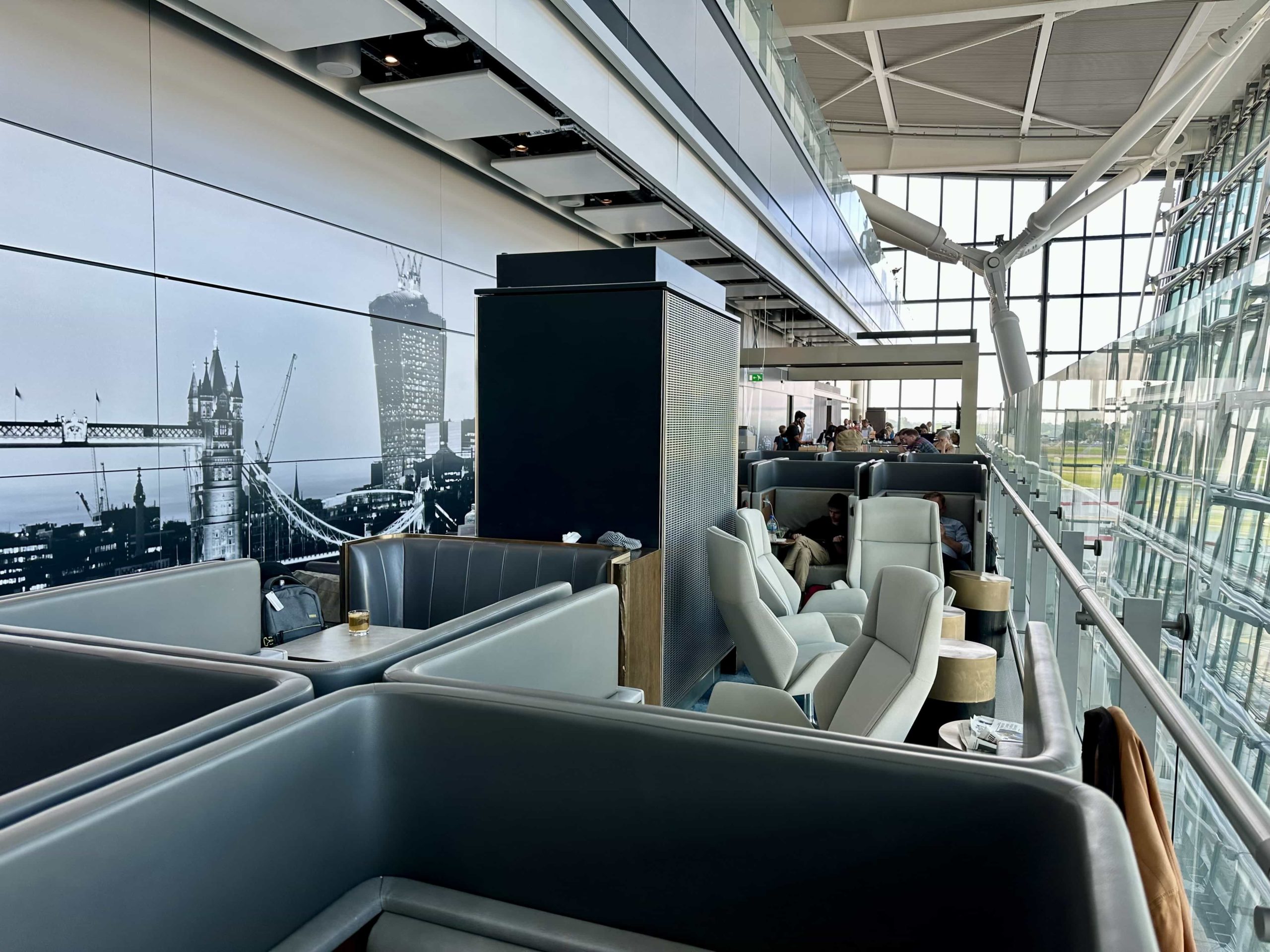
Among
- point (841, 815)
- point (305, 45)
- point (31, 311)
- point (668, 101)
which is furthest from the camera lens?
point (668, 101)

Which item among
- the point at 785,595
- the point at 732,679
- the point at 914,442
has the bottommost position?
the point at 732,679

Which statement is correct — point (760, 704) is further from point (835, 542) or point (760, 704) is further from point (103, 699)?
point (835, 542)

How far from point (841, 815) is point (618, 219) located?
7559mm

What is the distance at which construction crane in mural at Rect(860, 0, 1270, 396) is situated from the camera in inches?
582

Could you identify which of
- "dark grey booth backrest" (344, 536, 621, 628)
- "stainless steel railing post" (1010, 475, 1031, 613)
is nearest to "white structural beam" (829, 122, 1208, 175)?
"stainless steel railing post" (1010, 475, 1031, 613)

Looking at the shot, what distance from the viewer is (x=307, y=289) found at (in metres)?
5.36

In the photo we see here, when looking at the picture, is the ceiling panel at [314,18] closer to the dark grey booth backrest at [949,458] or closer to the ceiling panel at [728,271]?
the ceiling panel at [728,271]

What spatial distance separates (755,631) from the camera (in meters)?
4.02

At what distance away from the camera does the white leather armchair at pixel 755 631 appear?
3.98m

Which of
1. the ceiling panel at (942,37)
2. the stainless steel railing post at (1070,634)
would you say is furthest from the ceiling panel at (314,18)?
the ceiling panel at (942,37)

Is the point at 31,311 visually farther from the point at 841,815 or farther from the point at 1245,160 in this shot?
the point at 1245,160

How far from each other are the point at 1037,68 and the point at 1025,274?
8323 mm

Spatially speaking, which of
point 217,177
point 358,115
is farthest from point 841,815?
point 358,115

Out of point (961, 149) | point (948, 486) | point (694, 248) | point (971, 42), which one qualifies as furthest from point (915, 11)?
point (961, 149)
